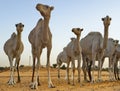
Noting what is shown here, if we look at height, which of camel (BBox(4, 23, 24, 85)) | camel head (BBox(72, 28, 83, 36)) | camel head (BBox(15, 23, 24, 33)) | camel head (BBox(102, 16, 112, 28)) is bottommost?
camel (BBox(4, 23, 24, 85))

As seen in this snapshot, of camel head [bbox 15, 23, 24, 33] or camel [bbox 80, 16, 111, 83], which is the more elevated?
camel head [bbox 15, 23, 24, 33]

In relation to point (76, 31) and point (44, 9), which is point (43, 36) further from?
point (76, 31)

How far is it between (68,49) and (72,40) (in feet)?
2.65

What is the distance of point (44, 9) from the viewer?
14.4 metres

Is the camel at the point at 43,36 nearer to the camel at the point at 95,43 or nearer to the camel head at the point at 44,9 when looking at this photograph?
the camel head at the point at 44,9

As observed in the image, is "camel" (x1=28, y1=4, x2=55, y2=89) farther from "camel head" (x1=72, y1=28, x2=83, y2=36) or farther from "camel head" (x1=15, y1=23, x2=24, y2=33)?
"camel head" (x1=15, y1=23, x2=24, y2=33)

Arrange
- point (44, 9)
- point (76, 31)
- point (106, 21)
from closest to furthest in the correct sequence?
1. point (44, 9)
2. point (76, 31)
3. point (106, 21)

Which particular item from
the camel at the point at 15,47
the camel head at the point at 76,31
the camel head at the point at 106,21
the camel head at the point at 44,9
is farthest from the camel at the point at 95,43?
the camel head at the point at 44,9

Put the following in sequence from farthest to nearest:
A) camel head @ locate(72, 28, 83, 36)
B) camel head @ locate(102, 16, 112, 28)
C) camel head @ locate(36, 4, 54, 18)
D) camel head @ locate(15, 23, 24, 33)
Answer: camel head @ locate(102, 16, 112, 28) < camel head @ locate(15, 23, 24, 33) < camel head @ locate(72, 28, 83, 36) < camel head @ locate(36, 4, 54, 18)

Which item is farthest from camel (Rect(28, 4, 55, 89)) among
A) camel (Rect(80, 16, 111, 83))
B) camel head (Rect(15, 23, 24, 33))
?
camel (Rect(80, 16, 111, 83))

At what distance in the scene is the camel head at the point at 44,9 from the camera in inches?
561

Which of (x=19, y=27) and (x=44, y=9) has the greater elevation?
(x=44, y=9)

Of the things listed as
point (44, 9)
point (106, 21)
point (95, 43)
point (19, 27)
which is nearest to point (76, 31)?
point (106, 21)

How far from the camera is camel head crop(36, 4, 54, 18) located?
46.8ft
